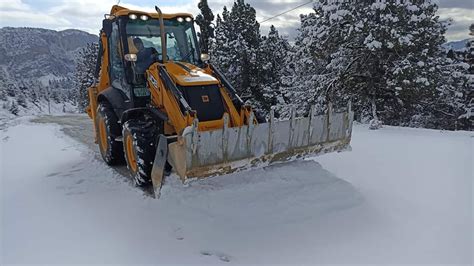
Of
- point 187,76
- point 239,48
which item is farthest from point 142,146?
point 239,48

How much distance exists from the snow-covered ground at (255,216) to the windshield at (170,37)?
2.09 metres

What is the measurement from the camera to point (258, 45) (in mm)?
21781

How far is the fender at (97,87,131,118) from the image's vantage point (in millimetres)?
5945

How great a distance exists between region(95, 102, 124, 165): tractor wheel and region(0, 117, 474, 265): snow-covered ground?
0.30m

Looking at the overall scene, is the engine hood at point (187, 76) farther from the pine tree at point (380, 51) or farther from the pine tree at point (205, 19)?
the pine tree at point (205, 19)

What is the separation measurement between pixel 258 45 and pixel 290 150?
1782 cm

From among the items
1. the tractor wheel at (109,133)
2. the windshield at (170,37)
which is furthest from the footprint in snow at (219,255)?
the windshield at (170,37)

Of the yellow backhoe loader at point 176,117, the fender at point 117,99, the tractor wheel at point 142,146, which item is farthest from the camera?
the fender at point 117,99

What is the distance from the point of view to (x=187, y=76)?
5.21 meters

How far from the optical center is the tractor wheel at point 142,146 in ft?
15.6

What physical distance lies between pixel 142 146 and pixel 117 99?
1.71 m

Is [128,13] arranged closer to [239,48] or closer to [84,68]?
[239,48]

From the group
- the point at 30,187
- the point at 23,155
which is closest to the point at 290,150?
the point at 30,187

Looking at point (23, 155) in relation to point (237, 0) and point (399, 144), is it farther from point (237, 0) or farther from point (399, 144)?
point (237, 0)
